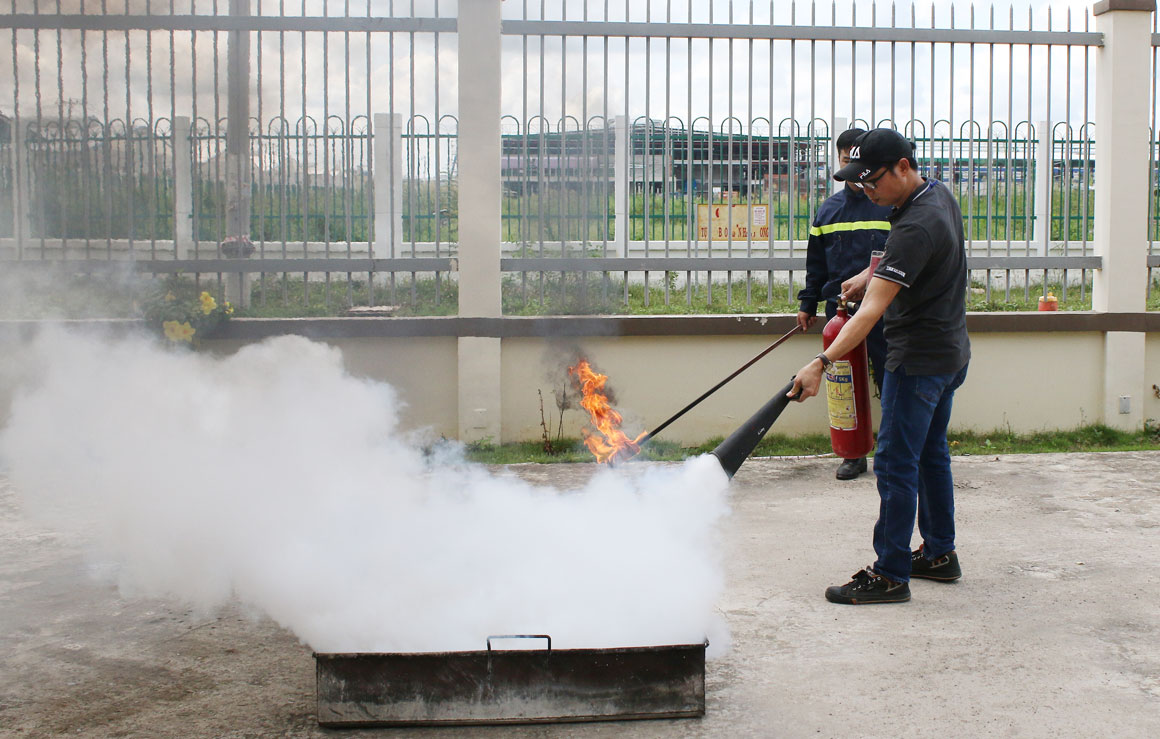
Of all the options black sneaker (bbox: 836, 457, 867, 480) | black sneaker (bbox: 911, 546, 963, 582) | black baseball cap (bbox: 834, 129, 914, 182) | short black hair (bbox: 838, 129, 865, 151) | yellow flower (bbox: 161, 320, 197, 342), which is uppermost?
short black hair (bbox: 838, 129, 865, 151)

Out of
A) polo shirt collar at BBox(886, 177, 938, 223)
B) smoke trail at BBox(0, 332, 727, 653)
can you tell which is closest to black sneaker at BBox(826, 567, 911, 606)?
smoke trail at BBox(0, 332, 727, 653)

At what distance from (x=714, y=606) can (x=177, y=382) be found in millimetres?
2700

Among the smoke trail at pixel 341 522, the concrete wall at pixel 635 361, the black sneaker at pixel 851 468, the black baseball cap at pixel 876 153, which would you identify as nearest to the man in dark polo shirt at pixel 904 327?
the black baseball cap at pixel 876 153

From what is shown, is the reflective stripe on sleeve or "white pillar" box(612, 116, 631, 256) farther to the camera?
"white pillar" box(612, 116, 631, 256)

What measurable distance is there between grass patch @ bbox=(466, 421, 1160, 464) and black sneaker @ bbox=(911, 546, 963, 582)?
2664mm

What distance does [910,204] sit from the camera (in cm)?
423

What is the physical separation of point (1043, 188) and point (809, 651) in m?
5.56

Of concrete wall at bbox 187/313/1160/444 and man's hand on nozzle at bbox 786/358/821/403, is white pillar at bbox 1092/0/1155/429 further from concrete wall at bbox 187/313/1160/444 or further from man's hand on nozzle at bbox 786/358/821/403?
man's hand on nozzle at bbox 786/358/821/403

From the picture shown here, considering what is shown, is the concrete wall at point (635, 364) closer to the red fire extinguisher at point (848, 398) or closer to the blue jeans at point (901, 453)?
the red fire extinguisher at point (848, 398)

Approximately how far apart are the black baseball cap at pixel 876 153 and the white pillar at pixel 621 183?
327 centimetres

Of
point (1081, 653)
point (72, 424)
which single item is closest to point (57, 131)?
point (72, 424)

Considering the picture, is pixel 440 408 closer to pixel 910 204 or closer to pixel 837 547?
pixel 837 547

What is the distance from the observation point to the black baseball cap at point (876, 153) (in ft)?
13.6

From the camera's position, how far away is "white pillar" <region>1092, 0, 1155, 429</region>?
763 centimetres
